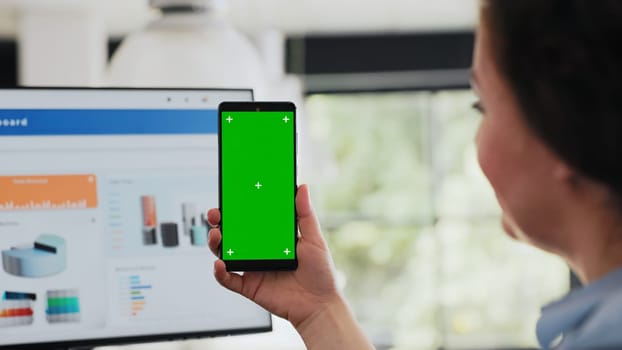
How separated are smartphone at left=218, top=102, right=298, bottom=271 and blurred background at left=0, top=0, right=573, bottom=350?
3.61 metres

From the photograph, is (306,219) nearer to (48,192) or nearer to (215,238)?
(215,238)

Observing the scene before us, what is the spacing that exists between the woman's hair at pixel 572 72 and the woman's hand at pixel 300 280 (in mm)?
427

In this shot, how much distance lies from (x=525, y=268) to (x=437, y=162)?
0.81 meters

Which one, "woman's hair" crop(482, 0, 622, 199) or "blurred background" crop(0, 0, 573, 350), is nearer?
"woman's hair" crop(482, 0, 622, 199)

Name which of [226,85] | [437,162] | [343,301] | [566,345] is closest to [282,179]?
[343,301]

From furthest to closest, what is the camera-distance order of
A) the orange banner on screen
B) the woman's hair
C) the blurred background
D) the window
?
the window
the blurred background
the orange banner on screen
the woman's hair

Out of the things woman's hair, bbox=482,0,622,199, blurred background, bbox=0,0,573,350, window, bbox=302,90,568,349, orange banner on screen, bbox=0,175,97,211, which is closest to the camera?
woman's hair, bbox=482,0,622,199

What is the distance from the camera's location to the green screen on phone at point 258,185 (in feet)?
3.34

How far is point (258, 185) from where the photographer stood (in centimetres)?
103

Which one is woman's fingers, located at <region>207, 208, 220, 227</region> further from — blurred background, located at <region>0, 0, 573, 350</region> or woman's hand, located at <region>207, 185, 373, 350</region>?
blurred background, located at <region>0, 0, 573, 350</region>

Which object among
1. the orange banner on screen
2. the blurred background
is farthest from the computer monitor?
the blurred background

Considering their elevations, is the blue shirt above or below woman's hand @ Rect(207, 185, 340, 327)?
above

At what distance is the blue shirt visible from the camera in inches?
23.8

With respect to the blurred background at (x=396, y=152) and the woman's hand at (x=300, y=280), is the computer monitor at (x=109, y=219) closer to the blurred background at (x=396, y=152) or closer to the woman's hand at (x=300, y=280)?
the woman's hand at (x=300, y=280)
